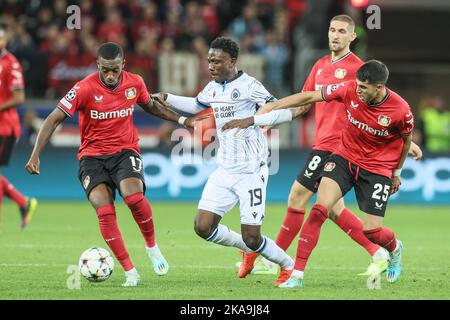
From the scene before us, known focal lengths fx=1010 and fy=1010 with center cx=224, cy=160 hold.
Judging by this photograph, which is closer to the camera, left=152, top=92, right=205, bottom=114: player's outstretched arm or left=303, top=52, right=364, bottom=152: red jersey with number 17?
left=152, top=92, right=205, bottom=114: player's outstretched arm

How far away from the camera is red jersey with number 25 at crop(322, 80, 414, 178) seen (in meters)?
9.24

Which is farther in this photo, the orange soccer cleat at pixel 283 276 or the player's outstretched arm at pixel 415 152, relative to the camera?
the player's outstretched arm at pixel 415 152

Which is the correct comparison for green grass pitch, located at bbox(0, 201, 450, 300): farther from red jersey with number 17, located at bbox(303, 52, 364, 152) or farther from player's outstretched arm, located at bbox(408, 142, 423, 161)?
red jersey with number 17, located at bbox(303, 52, 364, 152)

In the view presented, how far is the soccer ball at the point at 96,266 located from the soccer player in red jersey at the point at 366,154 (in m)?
1.55

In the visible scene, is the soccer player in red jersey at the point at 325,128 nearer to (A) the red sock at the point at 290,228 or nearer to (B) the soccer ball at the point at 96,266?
(A) the red sock at the point at 290,228

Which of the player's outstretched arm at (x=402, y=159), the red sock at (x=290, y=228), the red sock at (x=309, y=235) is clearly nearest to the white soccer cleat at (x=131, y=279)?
the red sock at (x=309, y=235)

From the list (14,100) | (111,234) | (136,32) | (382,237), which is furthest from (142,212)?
(136,32)

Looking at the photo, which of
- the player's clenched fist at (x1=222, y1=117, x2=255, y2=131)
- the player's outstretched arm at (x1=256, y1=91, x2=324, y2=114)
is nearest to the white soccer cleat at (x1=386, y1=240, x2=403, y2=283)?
the player's outstretched arm at (x1=256, y1=91, x2=324, y2=114)

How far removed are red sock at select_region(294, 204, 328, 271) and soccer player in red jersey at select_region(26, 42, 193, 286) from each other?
1412 millimetres

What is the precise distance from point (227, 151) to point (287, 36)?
510 inches

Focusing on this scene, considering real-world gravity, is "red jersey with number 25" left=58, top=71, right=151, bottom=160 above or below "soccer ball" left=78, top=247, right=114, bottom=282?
above

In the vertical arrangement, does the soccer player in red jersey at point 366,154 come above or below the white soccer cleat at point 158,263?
above

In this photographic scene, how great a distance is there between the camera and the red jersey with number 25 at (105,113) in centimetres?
941
